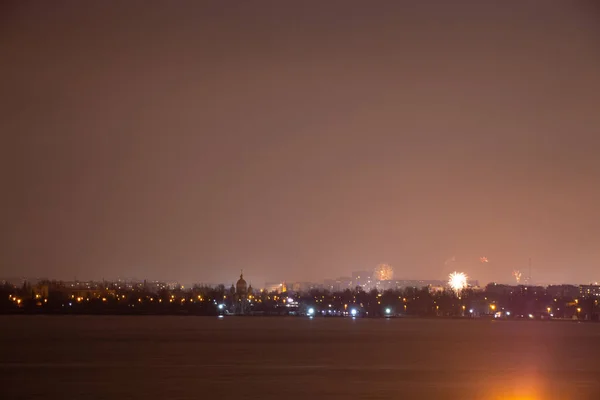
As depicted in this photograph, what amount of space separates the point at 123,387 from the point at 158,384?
1522 mm

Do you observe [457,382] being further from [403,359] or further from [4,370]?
[4,370]

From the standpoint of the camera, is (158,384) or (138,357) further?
(138,357)

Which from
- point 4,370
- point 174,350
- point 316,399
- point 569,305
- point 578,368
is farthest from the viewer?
point 569,305

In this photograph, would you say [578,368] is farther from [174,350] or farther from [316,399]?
[174,350]

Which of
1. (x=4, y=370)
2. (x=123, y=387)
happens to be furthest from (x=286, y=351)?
(x=123, y=387)

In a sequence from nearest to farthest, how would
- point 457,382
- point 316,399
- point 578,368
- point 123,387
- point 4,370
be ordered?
point 316,399, point 123,387, point 457,382, point 4,370, point 578,368

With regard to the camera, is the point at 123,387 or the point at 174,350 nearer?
the point at 123,387

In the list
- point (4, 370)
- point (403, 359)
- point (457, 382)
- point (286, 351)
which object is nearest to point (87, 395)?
point (4, 370)

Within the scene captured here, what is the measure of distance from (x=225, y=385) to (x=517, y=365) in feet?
57.5

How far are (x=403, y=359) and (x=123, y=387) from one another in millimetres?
19809

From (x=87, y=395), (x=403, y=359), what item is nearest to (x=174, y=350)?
(x=403, y=359)

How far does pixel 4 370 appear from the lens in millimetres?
39938

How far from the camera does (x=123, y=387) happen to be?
3331cm

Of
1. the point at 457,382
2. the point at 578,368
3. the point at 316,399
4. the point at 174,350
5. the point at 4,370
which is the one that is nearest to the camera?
the point at 316,399
